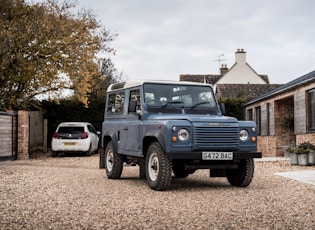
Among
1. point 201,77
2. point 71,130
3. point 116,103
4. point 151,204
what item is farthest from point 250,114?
point 201,77

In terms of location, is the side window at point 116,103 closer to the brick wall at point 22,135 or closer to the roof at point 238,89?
the brick wall at point 22,135

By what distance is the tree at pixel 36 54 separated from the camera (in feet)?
67.6

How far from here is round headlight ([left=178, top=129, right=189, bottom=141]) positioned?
9352mm

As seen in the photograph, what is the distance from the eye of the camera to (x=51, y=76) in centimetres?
2234

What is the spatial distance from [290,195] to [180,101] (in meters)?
3.01

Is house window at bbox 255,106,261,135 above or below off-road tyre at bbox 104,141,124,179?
above

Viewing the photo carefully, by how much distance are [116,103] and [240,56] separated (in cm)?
3914

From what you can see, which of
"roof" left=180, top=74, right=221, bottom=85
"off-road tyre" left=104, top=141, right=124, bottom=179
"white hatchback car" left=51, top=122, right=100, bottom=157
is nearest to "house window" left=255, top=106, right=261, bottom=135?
"white hatchback car" left=51, top=122, right=100, bottom=157

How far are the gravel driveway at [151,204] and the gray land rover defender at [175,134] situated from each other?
435 millimetres

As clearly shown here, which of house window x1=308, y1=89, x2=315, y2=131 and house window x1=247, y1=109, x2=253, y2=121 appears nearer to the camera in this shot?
house window x1=308, y1=89, x2=315, y2=131

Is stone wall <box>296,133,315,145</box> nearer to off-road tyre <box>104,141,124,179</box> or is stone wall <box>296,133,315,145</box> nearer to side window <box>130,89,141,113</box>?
off-road tyre <box>104,141,124,179</box>

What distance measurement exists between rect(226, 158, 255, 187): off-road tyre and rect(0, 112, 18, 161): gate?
10.6 meters

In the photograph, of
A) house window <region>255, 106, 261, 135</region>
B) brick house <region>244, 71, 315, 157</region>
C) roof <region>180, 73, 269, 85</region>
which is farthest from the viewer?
roof <region>180, 73, 269, 85</region>

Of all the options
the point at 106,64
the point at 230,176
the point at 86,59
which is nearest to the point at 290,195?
the point at 230,176
